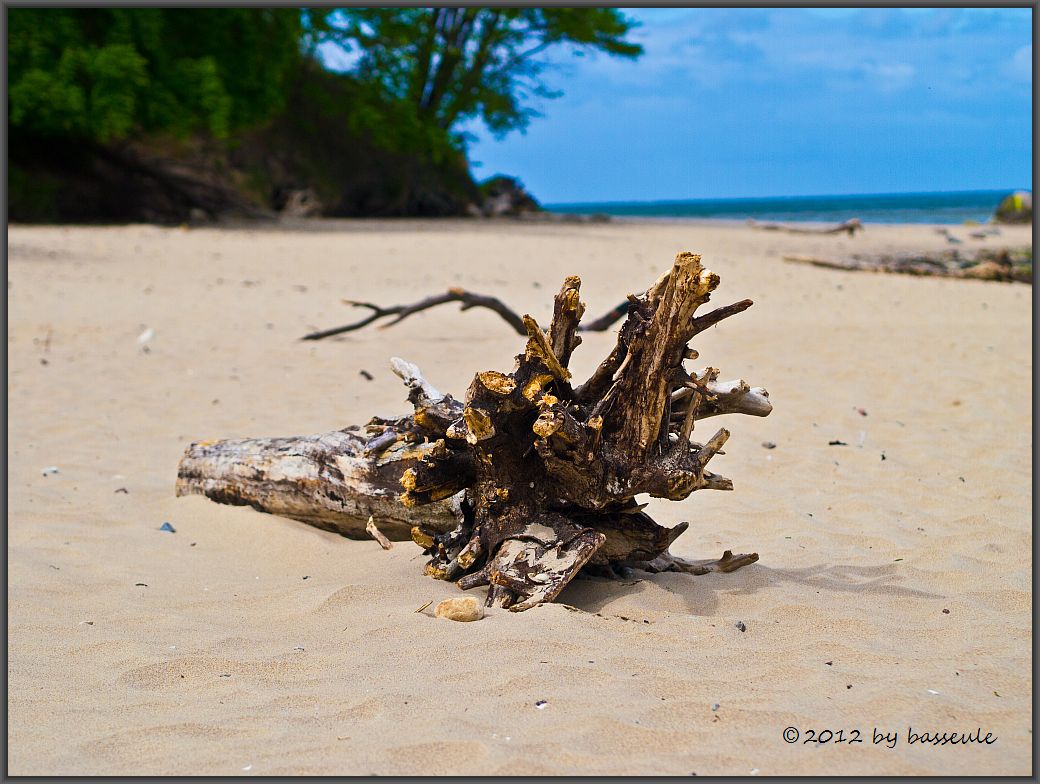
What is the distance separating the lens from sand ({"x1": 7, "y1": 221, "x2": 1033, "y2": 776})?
256 cm

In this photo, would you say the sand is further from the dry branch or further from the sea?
the sea

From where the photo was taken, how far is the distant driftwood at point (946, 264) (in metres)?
14.5

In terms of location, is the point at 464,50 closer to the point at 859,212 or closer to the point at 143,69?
the point at 143,69

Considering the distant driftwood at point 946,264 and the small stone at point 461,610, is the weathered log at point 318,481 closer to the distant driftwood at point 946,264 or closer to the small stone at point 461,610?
the small stone at point 461,610

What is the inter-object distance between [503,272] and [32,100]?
10450 millimetres

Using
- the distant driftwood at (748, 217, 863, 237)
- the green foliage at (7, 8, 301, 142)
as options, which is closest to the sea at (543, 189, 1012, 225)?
the distant driftwood at (748, 217, 863, 237)

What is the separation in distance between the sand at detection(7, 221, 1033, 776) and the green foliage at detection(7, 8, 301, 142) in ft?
37.7

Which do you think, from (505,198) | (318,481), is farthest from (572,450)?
(505,198)

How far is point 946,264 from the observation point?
16438mm

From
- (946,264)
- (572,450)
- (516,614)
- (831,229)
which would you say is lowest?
(516,614)

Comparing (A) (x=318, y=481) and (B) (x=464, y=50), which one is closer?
(A) (x=318, y=481)

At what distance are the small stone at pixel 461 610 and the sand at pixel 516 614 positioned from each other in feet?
0.22

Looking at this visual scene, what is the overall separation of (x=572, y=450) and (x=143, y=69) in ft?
63.8

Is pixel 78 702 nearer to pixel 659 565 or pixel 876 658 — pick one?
pixel 659 565
